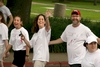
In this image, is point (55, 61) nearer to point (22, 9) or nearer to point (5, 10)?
point (5, 10)

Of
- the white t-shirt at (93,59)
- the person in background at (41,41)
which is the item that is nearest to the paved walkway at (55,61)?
the person in background at (41,41)

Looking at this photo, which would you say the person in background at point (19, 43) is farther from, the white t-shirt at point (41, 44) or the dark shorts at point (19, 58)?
the white t-shirt at point (41, 44)

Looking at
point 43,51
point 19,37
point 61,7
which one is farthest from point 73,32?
point 61,7

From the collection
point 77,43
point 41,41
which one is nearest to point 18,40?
point 41,41

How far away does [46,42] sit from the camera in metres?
7.82

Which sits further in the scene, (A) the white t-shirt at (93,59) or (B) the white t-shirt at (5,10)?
(B) the white t-shirt at (5,10)

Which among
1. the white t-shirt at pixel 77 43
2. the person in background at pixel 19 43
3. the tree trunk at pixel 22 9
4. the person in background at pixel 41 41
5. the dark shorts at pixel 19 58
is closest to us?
the white t-shirt at pixel 77 43

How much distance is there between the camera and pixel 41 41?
778cm

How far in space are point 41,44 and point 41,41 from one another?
61mm

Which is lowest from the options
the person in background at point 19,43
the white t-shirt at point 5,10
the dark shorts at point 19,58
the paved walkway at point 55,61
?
the paved walkway at point 55,61

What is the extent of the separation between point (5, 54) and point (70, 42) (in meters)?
1.81

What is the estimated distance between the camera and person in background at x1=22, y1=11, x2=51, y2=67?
7.69 m

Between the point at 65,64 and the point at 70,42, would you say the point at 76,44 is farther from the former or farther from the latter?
the point at 65,64

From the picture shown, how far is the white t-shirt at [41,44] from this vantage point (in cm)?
771
